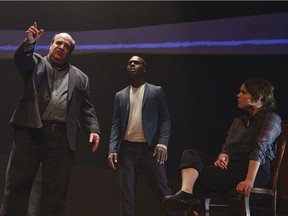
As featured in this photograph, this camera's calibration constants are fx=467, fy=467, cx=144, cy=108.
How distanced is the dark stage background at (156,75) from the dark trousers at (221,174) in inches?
49.0

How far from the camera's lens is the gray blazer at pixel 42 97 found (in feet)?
8.69

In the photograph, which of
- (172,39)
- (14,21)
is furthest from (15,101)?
(172,39)

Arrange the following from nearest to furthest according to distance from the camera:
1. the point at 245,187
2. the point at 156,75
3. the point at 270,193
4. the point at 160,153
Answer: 1. the point at 245,187
2. the point at 270,193
3. the point at 160,153
4. the point at 156,75

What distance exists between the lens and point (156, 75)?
4164mm

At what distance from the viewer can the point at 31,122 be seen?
2643 millimetres

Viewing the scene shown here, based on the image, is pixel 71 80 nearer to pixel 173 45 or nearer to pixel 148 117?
pixel 148 117

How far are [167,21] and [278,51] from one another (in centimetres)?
102

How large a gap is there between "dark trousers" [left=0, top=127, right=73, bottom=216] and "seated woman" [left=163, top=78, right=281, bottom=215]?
637mm

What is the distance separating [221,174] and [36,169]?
108 cm

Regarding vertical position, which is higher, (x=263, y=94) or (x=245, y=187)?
(x=263, y=94)

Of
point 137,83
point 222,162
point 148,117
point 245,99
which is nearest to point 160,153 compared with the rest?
point 148,117

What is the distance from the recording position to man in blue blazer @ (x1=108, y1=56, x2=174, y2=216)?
3461mm

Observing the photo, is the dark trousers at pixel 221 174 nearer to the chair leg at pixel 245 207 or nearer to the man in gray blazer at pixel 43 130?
the chair leg at pixel 245 207

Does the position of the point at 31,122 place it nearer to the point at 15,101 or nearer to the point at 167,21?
the point at 15,101
